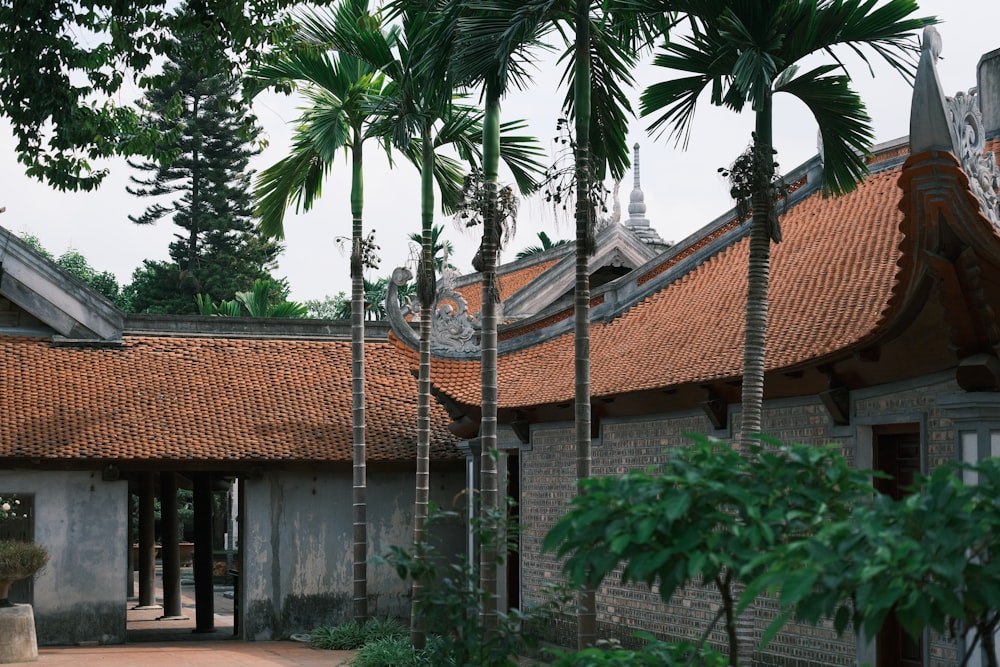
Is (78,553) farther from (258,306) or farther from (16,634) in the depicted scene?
(258,306)

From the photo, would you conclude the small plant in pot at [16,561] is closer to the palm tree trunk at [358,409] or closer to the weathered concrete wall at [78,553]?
the weathered concrete wall at [78,553]

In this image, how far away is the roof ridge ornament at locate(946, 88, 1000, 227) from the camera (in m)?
7.89

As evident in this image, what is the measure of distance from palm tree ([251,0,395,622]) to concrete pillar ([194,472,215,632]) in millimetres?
5337

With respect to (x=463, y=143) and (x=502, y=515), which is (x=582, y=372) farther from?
(x=463, y=143)

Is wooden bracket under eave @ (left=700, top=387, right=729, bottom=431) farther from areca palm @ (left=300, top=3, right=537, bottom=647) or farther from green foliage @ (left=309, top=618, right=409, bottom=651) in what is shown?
green foliage @ (left=309, top=618, right=409, bottom=651)

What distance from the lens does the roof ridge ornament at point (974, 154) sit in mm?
7891

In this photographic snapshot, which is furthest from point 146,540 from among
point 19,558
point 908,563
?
point 908,563

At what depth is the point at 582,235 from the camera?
1185cm

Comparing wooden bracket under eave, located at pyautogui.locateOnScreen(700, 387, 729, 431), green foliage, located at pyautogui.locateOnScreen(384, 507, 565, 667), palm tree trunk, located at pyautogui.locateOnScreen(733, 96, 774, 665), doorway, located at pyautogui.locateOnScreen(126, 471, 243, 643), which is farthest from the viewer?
doorway, located at pyautogui.locateOnScreen(126, 471, 243, 643)

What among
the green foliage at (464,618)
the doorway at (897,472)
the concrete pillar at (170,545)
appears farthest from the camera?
the concrete pillar at (170,545)

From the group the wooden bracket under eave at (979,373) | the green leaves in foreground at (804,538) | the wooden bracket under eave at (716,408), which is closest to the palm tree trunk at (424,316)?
the wooden bracket under eave at (716,408)

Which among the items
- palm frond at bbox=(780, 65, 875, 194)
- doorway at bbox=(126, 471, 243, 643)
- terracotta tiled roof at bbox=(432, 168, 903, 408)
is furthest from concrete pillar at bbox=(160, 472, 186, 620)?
palm frond at bbox=(780, 65, 875, 194)

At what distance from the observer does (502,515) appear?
7531 mm

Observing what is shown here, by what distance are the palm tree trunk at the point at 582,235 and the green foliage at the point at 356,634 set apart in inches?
311
